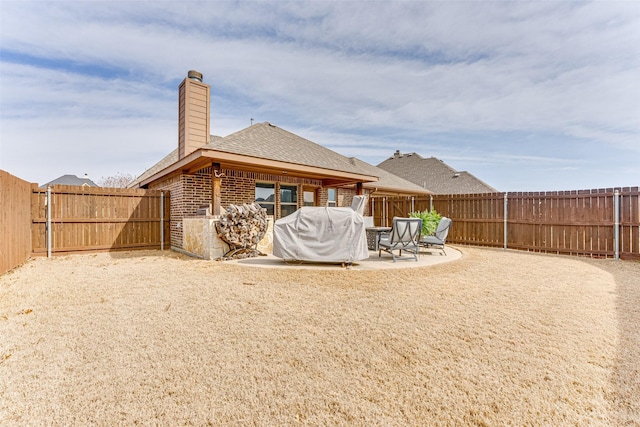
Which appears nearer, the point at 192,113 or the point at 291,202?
the point at 192,113

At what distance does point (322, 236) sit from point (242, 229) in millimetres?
2126

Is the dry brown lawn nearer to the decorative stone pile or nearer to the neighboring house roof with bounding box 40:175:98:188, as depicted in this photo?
the decorative stone pile

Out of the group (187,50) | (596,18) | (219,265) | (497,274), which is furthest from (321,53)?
(497,274)

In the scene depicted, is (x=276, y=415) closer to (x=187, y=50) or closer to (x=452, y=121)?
(x=187, y=50)

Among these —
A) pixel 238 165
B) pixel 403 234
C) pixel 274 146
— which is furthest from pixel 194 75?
pixel 403 234

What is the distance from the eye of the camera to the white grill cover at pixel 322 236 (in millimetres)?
6078

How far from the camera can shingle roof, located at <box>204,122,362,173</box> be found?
25.9 ft

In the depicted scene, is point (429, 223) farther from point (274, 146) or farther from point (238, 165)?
point (238, 165)

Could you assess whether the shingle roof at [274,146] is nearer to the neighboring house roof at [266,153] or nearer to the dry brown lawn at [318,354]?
the neighboring house roof at [266,153]

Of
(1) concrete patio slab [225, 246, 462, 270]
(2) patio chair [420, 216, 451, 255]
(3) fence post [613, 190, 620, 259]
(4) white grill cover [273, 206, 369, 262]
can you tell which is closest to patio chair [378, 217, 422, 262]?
(1) concrete patio slab [225, 246, 462, 270]

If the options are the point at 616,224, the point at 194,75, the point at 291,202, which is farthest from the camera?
the point at 291,202

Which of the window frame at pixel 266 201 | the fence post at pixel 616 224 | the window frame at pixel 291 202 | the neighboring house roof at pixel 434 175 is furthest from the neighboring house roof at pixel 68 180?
the fence post at pixel 616 224

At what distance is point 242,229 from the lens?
6988 millimetres

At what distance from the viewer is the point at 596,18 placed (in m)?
6.89
